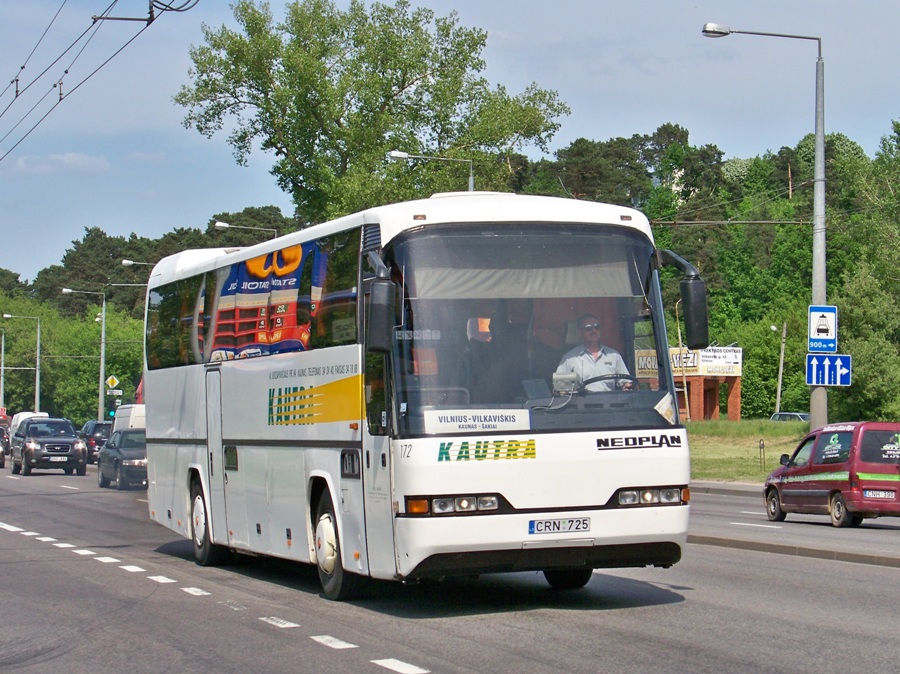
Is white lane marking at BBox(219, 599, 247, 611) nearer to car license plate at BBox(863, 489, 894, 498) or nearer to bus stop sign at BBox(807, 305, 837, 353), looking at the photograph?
car license plate at BBox(863, 489, 894, 498)

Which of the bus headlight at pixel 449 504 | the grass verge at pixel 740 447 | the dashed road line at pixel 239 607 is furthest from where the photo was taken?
the grass verge at pixel 740 447

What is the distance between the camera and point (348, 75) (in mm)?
55938

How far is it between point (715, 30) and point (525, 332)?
18.7 meters

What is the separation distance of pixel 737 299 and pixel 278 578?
114 m

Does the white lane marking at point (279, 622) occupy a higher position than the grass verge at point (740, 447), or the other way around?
the white lane marking at point (279, 622)

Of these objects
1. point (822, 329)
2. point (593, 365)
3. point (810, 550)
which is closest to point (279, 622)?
point (593, 365)

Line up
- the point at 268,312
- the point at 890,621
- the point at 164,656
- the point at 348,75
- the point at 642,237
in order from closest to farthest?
the point at 164,656
the point at 890,621
the point at 642,237
the point at 268,312
the point at 348,75

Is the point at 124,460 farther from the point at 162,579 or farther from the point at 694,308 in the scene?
the point at 694,308

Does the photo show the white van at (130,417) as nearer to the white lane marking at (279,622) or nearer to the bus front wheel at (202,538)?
the bus front wheel at (202,538)

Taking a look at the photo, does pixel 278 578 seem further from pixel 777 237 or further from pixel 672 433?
pixel 777 237

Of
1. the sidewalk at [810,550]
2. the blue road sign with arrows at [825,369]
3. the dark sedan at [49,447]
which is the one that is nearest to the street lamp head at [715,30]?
the blue road sign with arrows at [825,369]

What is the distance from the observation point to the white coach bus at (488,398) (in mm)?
10344

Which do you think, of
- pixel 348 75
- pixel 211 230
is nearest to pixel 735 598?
pixel 348 75

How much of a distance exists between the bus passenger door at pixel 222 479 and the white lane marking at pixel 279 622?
322 cm
